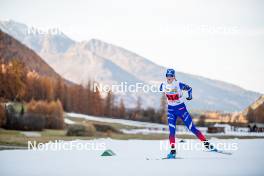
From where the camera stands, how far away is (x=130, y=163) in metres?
5.46

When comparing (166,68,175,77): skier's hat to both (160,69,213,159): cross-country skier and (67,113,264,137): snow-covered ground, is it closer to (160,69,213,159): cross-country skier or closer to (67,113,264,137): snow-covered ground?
(160,69,213,159): cross-country skier

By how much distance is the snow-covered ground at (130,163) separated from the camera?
4789 mm

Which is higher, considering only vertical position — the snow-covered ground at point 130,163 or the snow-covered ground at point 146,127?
the snow-covered ground at point 146,127

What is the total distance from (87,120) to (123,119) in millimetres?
2131

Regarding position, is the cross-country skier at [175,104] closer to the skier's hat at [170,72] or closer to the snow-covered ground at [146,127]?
the skier's hat at [170,72]

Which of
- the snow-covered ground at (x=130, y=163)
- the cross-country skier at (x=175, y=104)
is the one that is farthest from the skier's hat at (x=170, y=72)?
the snow-covered ground at (x=130, y=163)

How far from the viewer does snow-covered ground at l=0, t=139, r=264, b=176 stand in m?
4.79

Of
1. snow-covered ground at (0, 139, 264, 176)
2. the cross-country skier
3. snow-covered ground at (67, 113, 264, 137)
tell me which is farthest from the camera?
snow-covered ground at (67, 113, 264, 137)

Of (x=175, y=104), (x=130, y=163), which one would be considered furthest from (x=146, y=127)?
(x=130, y=163)

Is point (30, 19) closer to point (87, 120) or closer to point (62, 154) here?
point (62, 154)

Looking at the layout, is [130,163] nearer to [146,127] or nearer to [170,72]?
[170,72]

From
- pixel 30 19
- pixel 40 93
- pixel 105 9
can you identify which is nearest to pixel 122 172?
pixel 105 9

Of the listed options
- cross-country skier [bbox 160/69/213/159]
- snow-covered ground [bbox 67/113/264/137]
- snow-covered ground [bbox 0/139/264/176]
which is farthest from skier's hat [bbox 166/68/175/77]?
snow-covered ground [bbox 67/113/264/137]

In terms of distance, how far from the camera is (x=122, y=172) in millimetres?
4770
